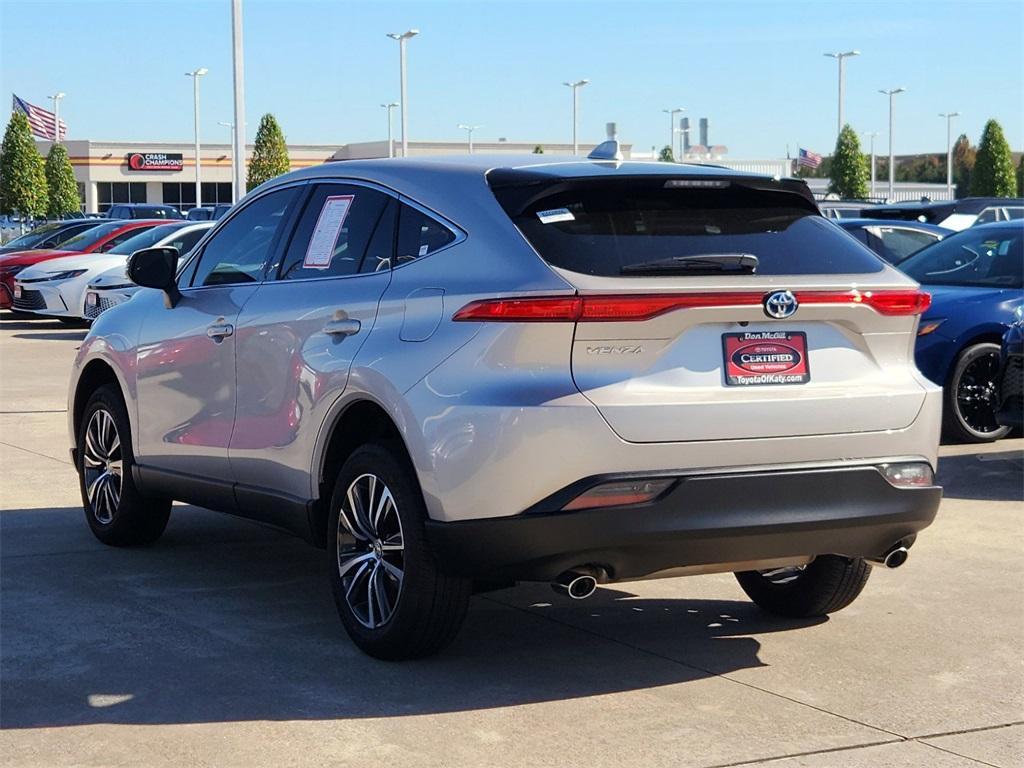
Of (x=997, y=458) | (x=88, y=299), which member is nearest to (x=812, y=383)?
(x=997, y=458)

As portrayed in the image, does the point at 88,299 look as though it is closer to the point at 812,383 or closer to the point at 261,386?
the point at 261,386

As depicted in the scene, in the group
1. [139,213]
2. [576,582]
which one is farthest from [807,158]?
[576,582]

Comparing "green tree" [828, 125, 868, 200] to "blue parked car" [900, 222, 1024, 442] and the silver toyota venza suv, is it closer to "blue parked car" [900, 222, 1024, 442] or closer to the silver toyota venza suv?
"blue parked car" [900, 222, 1024, 442]

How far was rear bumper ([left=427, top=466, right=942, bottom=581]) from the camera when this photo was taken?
4.75 metres

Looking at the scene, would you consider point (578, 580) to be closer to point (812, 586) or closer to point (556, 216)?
point (556, 216)

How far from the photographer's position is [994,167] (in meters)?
80.0

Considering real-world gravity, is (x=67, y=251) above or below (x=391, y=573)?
above

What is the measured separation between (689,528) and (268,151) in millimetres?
73274

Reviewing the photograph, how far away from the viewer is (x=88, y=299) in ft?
69.4

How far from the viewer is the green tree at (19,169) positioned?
62.8 meters

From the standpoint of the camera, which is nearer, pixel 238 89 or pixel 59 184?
pixel 238 89

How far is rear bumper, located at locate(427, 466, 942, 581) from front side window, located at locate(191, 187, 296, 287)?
192cm

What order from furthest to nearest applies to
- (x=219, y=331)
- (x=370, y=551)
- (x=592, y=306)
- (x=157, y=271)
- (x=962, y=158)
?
(x=962, y=158) < (x=157, y=271) < (x=219, y=331) < (x=370, y=551) < (x=592, y=306)

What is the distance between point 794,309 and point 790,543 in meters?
0.75
